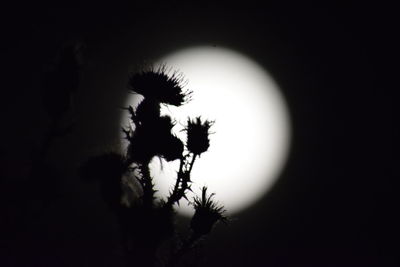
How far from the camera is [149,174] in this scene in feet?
18.6

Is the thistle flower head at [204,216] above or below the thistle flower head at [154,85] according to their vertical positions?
below

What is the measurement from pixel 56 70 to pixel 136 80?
1.49 meters

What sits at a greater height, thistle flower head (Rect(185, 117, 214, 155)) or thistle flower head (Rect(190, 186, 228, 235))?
thistle flower head (Rect(185, 117, 214, 155))

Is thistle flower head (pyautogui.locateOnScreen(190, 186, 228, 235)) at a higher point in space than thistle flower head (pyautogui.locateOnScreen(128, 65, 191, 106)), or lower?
lower

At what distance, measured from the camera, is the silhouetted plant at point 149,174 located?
534cm

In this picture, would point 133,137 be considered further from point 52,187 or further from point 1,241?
point 1,241

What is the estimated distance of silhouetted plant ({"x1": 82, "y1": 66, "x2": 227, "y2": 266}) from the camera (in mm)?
5336

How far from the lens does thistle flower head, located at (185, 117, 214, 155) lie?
627 centimetres

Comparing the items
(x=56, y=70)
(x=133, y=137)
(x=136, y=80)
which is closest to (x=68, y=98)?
(x=56, y=70)

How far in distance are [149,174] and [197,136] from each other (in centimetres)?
104

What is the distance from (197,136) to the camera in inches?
251

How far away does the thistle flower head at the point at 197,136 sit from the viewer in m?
6.27

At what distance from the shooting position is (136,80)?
6.55 meters

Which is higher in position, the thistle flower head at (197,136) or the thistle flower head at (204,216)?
the thistle flower head at (197,136)
